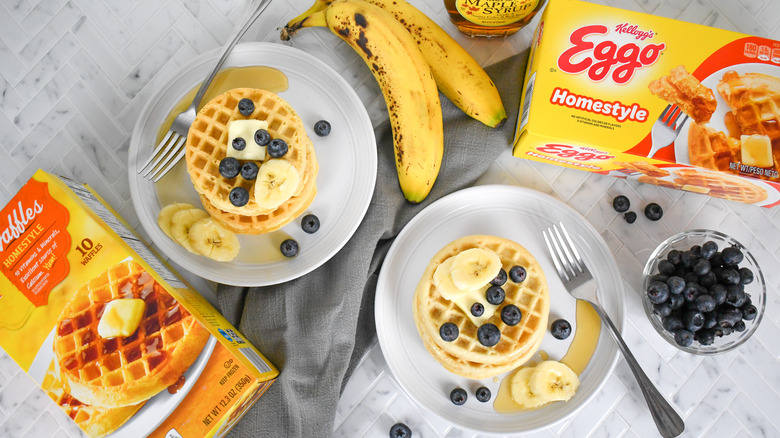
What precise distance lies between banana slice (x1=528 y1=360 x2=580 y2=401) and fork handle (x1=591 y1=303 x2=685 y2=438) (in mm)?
190

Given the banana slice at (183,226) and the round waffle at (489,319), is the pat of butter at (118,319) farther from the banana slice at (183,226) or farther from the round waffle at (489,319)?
the round waffle at (489,319)

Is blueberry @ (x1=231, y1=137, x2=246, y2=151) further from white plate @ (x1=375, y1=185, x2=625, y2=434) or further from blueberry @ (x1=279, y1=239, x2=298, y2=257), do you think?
white plate @ (x1=375, y1=185, x2=625, y2=434)

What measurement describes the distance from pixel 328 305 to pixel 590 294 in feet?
3.02

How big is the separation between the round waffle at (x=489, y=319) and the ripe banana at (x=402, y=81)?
0.31 metres

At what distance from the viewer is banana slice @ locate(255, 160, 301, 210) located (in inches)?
62.0

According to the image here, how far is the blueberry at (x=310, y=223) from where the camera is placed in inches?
70.9

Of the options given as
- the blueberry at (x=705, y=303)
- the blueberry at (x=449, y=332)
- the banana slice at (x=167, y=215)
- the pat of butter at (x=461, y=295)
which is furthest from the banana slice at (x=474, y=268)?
the banana slice at (x=167, y=215)

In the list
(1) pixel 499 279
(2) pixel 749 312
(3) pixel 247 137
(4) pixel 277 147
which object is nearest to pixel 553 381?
(1) pixel 499 279

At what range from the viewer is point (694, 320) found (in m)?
1.69

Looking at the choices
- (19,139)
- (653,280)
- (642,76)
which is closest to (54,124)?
(19,139)

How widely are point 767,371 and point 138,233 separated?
2.40 meters

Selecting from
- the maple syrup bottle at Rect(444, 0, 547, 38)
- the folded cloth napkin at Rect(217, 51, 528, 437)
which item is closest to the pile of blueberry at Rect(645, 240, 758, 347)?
the folded cloth napkin at Rect(217, 51, 528, 437)

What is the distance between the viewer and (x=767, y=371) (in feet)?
6.26

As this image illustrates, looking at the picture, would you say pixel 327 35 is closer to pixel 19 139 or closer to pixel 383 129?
pixel 383 129
